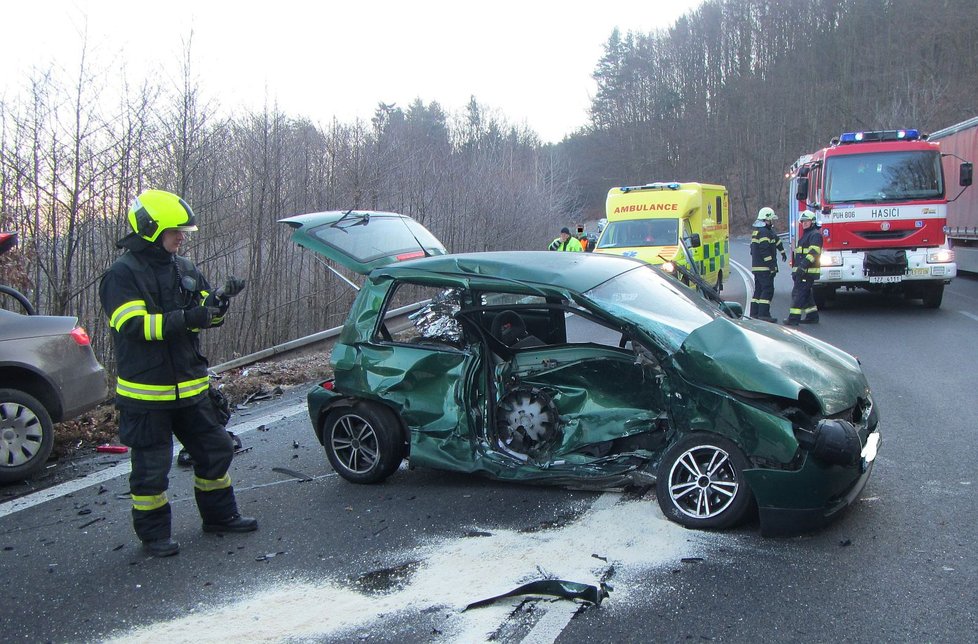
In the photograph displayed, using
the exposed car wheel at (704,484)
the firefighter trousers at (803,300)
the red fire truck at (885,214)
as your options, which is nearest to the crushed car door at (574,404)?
the exposed car wheel at (704,484)

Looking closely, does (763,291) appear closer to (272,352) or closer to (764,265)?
(764,265)

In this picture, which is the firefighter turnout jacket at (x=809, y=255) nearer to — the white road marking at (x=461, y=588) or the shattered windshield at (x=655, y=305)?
the shattered windshield at (x=655, y=305)

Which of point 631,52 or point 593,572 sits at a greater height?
point 631,52

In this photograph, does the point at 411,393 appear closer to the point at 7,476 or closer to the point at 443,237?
the point at 7,476

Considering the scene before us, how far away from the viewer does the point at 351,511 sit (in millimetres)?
4660

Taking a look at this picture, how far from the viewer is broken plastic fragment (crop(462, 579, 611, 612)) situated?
11.0 ft

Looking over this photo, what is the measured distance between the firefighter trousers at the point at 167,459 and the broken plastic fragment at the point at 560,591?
71.7 inches

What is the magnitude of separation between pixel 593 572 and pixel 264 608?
1515 millimetres

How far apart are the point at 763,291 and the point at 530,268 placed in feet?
27.3

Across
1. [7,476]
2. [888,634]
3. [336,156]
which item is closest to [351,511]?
[7,476]

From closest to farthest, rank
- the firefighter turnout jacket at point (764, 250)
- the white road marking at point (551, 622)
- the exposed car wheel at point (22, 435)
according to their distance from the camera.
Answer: the white road marking at point (551, 622) < the exposed car wheel at point (22, 435) < the firefighter turnout jacket at point (764, 250)

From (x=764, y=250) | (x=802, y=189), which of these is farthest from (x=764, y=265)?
(x=802, y=189)

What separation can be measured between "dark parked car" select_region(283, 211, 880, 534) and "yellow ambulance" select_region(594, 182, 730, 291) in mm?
9182

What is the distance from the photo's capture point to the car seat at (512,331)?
4961mm
